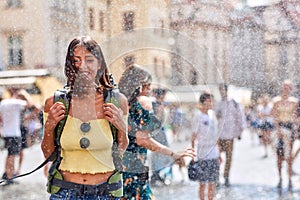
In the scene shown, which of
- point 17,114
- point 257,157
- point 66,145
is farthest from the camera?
point 257,157

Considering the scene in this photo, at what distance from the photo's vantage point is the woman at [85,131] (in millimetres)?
2064

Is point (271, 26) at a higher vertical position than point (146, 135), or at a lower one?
higher

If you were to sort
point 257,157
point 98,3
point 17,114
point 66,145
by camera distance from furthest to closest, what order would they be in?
point 257,157 < point 17,114 < point 98,3 < point 66,145

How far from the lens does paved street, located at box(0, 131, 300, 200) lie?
4.25 metres

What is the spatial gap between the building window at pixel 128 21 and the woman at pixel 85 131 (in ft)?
6.62

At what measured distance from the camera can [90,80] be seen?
83.3 inches

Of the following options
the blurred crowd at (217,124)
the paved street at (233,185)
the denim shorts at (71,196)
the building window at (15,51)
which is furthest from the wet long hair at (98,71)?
the building window at (15,51)

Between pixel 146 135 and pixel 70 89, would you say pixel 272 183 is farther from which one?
pixel 70 89

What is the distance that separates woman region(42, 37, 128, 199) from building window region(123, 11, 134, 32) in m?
2.02

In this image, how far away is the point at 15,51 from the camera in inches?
191

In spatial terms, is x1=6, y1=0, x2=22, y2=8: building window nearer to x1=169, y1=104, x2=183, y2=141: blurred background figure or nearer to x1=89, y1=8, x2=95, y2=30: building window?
x1=89, y1=8, x2=95, y2=30: building window

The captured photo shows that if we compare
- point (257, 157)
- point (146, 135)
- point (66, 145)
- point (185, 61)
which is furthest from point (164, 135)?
point (257, 157)

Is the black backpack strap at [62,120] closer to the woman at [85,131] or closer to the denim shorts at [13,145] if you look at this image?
the woman at [85,131]

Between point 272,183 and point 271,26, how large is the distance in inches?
42.0
